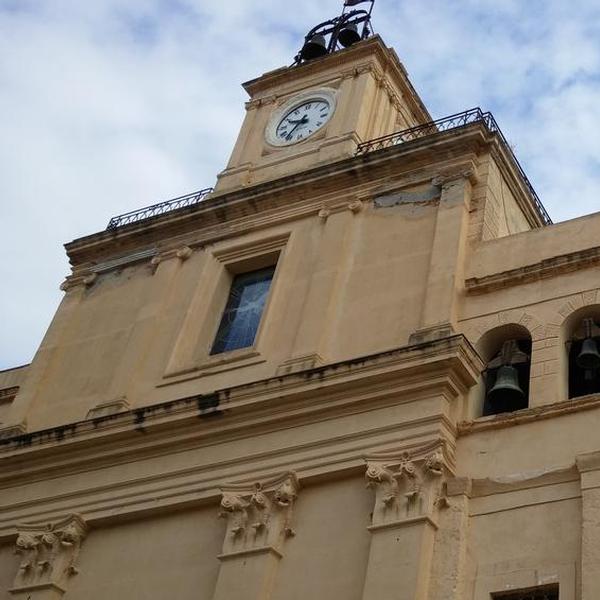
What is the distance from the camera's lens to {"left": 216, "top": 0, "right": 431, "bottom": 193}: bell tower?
21359 mm

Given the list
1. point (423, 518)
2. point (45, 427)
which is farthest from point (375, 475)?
point (45, 427)

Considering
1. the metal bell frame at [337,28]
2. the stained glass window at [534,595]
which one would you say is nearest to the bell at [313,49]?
the metal bell frame at [337,28]

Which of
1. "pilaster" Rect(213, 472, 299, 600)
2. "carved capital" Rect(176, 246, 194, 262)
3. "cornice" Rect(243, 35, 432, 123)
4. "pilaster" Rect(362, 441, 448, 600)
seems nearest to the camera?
"pilaster" Rect(362, 441, 448, 600)

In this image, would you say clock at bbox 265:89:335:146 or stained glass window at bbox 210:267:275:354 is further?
clock at bbox 265:89:335:146

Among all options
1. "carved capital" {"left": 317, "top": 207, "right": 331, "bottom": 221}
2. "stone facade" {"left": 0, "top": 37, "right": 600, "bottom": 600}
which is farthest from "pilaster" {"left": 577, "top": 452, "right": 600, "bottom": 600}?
"carved capital" {"left": 317, "top": 207, "right": 331, "bottom": 221}

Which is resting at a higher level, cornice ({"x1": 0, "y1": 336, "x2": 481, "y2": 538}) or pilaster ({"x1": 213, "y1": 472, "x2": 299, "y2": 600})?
cornice ({"x1": 0, "y1": 336, "x2": 481, "y2": 538})

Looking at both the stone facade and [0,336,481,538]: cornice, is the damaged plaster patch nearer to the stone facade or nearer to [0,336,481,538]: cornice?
the stone facade

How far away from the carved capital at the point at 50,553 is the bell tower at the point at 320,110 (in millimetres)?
7193

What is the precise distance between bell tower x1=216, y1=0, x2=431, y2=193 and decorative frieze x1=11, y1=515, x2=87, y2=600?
719cm

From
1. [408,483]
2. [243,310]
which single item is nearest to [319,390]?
[408,483]

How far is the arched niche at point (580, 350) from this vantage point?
1503 centimetres

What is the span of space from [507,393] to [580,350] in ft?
3.43

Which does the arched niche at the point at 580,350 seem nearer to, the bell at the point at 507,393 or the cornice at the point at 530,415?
the cornice at the point at 530,415

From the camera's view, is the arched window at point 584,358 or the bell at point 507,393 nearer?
the arched window at point 584,358
